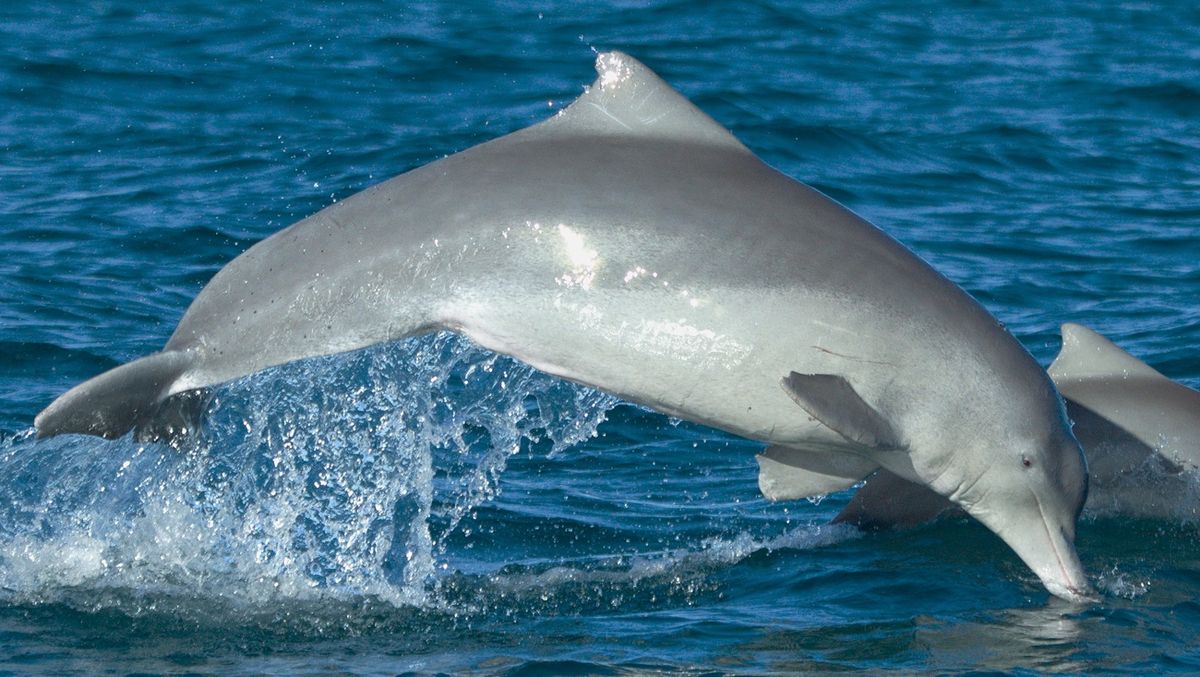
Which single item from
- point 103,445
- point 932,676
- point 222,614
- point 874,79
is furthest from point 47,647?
point 874,79

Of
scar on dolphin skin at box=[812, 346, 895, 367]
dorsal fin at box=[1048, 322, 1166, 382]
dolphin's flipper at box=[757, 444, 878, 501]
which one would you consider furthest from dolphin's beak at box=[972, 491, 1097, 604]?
dorsal fin at box=[1048, 322, 1166, 382]

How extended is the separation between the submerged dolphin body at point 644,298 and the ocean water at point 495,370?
93 cm

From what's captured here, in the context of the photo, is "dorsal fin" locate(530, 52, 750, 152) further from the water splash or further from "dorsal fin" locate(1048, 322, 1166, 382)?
"dorsal fin" locate(1048, 322, 1166, 382)

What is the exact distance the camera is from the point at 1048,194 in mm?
19078

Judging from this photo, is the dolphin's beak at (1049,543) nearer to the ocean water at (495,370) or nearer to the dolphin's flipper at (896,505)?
the ocean water at (495,370)

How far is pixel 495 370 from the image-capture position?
11.3 metres

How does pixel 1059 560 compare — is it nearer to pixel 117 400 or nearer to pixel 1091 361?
pixel 1091 361

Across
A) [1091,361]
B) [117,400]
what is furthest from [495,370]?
[1091,361]

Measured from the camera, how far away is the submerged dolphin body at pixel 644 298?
→ 8109 millimetres

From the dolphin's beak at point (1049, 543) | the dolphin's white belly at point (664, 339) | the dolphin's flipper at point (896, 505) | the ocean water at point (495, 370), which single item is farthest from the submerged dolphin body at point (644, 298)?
the dolphin's flipper at point (896, 505)

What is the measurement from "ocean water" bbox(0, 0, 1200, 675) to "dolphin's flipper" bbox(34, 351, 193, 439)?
45 centimetres

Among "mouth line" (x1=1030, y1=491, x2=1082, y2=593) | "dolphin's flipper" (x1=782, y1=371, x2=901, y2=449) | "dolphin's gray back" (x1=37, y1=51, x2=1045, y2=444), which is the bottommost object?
"mouth line" (x1=1030, y1=491, x2=1082, y2=593)

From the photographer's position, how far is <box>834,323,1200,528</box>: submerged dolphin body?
10.6 m

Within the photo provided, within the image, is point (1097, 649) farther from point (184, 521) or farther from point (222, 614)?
point (184, 521)
